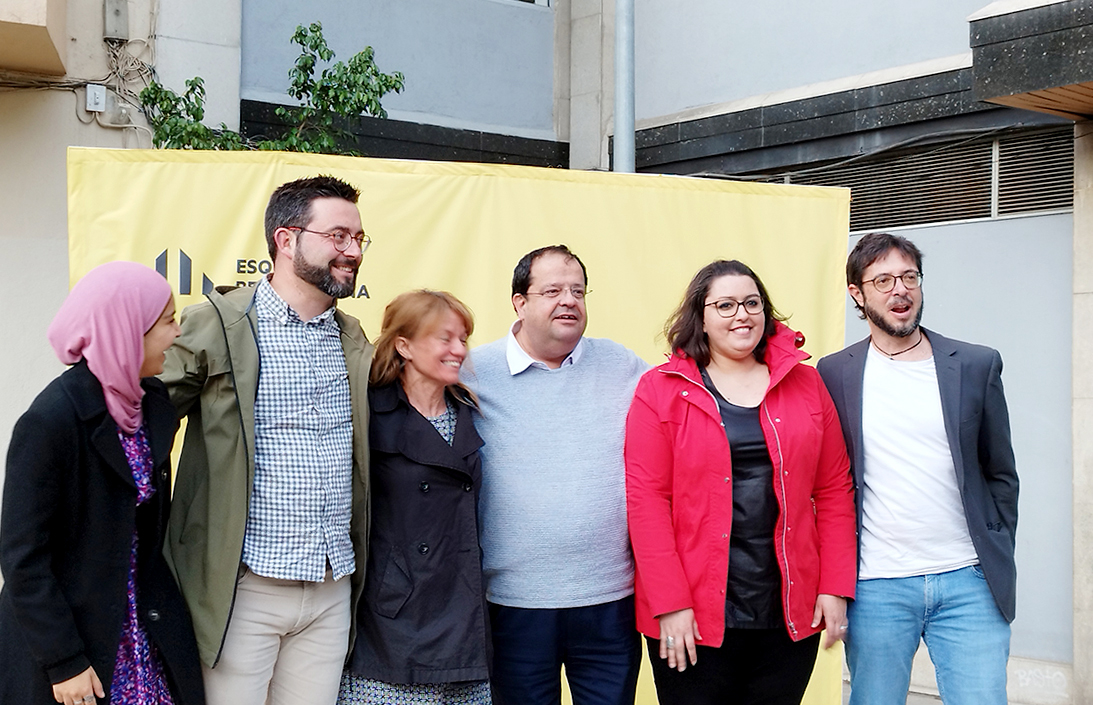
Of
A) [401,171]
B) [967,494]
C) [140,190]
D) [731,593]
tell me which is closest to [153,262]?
[140,190]

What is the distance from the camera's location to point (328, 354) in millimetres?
3020

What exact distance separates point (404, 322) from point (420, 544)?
61cm

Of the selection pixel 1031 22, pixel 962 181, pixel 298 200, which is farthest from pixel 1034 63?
pixel 298 200

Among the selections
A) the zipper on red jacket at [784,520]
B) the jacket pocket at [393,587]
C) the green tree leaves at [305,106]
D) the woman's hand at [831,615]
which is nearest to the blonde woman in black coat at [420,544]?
the jacket pocket at [393,587]

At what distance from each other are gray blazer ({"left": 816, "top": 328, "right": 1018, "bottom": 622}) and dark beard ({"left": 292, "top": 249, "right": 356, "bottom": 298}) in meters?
1.55

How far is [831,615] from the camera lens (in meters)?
3.19

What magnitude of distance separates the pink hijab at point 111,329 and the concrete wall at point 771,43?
17.8 feet

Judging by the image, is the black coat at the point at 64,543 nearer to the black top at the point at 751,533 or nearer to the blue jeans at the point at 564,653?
the blue jeans at the point at 564,653

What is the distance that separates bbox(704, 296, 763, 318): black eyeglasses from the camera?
10.5 feet

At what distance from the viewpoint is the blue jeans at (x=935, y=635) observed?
3.21 metres

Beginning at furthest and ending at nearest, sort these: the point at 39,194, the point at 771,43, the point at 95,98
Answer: the point at 771,43, the point at 95,98, the point at 39,194

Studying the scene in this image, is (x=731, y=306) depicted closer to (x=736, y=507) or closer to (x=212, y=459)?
(x=736, y=507)

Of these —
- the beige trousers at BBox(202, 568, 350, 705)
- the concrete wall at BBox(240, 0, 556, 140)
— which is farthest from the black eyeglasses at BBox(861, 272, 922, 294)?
the concrete wall at BBox(240, 0, 556, 140)

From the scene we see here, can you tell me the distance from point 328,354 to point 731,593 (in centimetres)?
133
